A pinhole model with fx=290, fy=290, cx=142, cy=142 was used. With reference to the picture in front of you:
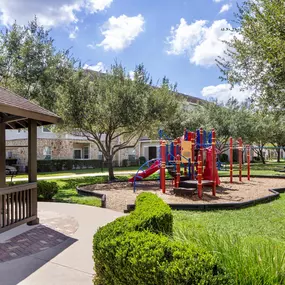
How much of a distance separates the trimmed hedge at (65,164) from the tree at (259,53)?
2062 cm

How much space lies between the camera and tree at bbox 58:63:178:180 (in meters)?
14.5

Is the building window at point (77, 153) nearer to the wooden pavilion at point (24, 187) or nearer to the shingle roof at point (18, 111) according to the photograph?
the wooden pavilion at point (24, 187)

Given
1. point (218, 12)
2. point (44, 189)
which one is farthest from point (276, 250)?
point (218, 12)

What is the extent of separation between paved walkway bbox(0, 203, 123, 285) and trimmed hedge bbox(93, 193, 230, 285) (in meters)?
0.84

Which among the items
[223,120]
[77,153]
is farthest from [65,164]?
[223,120]

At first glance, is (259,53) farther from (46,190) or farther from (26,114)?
(46,190)

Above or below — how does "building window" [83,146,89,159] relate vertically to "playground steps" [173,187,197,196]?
above

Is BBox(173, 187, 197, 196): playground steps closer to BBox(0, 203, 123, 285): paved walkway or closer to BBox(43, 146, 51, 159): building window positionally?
BBox(0, 203, 123, 285): paved walkway

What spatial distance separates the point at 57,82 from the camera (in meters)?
14.9

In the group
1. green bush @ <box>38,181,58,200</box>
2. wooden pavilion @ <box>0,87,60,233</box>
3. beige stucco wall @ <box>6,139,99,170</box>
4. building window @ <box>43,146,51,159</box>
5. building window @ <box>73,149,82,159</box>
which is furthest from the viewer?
building window @ <box>73,149,82,159</box>

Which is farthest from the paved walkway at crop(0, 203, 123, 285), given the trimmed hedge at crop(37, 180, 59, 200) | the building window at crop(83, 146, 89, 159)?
the building window at crop(83, 146, 89, 159)

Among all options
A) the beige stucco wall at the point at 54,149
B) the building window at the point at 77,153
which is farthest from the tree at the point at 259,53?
the building window at the point at 77,153

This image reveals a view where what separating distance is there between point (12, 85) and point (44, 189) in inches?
235

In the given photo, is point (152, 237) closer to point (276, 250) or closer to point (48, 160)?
point (276, 250)
